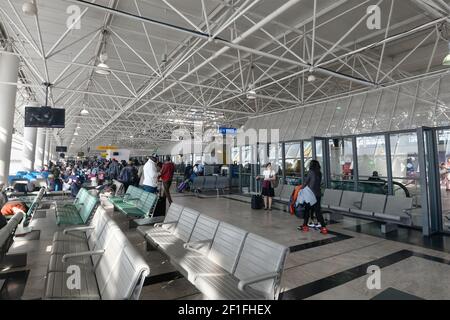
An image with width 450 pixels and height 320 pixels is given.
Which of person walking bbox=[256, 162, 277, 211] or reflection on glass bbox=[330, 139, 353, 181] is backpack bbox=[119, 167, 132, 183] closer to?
person walking bbox=[256, 162, 277, 211]

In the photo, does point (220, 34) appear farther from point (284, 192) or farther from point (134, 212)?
point (134, 212)

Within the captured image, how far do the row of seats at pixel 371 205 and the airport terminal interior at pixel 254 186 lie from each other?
0.03 m

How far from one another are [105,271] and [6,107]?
11.5 m

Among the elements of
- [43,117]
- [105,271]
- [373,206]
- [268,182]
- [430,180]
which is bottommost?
[105,271]

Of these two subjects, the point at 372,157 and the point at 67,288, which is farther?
the point at 372,157

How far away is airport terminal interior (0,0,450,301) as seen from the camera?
3.11 metres

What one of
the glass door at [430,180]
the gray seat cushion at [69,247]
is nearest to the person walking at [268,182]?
the glass door at [430,180]

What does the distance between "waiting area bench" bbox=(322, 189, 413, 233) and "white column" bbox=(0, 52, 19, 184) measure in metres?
12.3

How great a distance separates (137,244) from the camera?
529 centimetres

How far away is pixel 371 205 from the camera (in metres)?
7.32

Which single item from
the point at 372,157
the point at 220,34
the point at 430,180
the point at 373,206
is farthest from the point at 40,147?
the point at 430,180

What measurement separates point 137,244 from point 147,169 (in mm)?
2716

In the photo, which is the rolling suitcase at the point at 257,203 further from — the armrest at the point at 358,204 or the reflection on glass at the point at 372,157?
the reflection on glass at the point at 372,157
